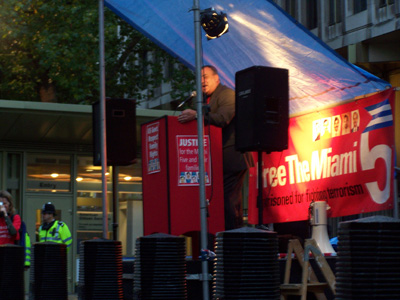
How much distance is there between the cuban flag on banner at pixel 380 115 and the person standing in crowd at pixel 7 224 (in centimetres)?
449

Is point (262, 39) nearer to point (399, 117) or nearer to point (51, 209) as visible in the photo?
point (51, 209)

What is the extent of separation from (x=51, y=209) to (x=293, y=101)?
3.93m

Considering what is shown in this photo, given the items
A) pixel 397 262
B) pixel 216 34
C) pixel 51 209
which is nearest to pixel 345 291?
pixel 397 262

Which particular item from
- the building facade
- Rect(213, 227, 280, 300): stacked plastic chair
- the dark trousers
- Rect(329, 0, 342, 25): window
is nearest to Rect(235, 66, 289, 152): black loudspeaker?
the dark trousers

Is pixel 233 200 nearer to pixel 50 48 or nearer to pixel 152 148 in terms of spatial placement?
pixel 152 148

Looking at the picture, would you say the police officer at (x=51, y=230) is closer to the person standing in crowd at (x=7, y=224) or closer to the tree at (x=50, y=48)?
the person standing in crowd at (x=7, y=224)

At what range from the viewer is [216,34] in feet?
31.9

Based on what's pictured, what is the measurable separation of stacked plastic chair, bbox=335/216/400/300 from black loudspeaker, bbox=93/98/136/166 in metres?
6.65

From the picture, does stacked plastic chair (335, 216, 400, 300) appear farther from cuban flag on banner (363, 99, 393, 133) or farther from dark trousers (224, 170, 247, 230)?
dark trousers (224, 170, 247, 230)

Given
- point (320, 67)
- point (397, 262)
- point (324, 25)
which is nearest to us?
point (397, 262)

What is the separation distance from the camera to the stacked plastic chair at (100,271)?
29.0ft

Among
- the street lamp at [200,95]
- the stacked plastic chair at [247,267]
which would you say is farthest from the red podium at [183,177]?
the stacked plastic chair at [247,267]

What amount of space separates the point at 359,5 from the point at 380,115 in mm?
14958

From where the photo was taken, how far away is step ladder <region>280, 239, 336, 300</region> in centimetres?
849
